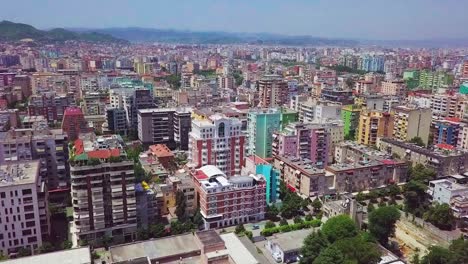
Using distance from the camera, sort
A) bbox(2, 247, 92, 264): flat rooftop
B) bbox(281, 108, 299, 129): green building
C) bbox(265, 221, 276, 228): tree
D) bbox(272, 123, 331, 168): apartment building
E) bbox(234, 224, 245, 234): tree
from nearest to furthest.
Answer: bbox(2, 247, 92, 264): flat rooftop → bbox(234, 224, 245, 234): tree → bbox(265, 221, 276, 228): tree → bbox(272, 123, 331, 168): apartment building → bbox(281, 108, 299, 129): green building

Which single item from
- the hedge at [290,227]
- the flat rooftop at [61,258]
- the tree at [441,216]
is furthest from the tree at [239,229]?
the tree at [441,216]

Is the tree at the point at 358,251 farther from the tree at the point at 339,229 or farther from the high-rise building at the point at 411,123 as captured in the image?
the high-rise building at the point at 411,123

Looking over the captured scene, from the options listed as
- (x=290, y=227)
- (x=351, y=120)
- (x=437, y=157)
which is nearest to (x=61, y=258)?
(x=290, y=227)

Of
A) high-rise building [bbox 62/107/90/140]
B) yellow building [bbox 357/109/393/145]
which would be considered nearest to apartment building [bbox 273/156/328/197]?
yellow building [bbox 357/109/393/145]

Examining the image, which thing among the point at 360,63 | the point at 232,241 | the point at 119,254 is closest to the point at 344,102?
the point at 232,241

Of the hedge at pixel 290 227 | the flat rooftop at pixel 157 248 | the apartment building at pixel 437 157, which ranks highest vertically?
the apartment building at pixel 437 157

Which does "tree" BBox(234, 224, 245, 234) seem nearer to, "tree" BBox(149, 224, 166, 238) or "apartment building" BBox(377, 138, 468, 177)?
"tree" BBox(149, 224, 166, 238)
